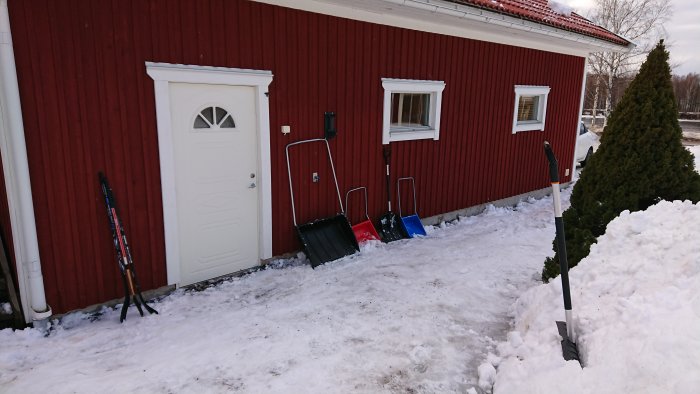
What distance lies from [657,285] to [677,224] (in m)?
0.82

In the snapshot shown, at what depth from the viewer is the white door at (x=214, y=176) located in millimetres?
4738

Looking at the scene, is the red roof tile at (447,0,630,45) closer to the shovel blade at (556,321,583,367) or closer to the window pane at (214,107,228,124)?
the window pane at (214,107,228,124)

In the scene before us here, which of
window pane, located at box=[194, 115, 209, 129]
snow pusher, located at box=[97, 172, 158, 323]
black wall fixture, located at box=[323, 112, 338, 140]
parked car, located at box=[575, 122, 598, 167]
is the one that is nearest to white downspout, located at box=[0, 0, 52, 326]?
snow pusher, located at box=[97, 172, 158, 323]

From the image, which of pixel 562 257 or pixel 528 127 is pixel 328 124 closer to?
pixel 562 257

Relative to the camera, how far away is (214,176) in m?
5.01

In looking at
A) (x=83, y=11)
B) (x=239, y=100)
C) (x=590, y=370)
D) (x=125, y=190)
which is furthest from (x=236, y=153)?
(x=590, y=370)

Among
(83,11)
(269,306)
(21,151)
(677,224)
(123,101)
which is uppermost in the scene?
(83,11)

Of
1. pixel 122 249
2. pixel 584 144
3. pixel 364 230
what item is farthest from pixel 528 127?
pixel 122 249

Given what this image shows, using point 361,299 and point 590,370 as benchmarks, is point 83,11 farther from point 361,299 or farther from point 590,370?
point 590,370

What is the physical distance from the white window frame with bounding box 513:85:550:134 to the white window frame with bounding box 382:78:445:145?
2246 millimetres

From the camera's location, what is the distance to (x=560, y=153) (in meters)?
10.6

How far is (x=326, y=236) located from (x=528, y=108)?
5.77 meters

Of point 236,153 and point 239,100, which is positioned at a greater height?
point 239,100

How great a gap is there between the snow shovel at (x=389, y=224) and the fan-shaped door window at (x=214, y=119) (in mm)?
2530
